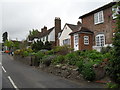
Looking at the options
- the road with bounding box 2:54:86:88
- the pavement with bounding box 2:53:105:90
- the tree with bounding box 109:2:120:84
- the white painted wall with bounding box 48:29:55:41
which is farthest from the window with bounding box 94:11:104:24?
the white painted wall with bounding box 48:29:55:41

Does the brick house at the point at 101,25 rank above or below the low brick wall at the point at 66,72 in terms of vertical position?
above

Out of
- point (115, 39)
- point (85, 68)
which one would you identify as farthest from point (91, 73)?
point (115, 39)

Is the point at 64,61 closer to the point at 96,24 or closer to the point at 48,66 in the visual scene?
the point at 48,66

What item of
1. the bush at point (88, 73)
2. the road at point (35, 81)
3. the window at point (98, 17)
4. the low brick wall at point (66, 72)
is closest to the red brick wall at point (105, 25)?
the window at point (98, 17)

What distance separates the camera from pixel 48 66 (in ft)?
50.4

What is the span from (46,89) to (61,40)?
2784cm

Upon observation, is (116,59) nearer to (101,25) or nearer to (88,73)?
(88,73)

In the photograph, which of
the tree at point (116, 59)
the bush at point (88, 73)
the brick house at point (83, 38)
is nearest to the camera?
the tree at point (116, 59)

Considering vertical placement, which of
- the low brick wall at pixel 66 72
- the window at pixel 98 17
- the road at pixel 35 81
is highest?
the window at pixel 98 17

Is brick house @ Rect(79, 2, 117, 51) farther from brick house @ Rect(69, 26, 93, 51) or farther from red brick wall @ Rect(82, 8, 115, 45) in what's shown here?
brick house @ Rect(69, 26, 93, 51)

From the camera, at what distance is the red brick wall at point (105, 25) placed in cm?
2088

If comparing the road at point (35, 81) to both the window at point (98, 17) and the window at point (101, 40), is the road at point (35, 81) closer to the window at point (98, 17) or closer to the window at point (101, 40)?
the window at point (101, 40)

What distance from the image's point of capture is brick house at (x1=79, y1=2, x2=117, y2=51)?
→ 20.9 metres

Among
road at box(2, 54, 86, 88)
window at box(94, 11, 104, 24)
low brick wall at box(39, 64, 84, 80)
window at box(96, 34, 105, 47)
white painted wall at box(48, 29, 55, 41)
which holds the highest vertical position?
window at box(94, 11, 104, 24)
